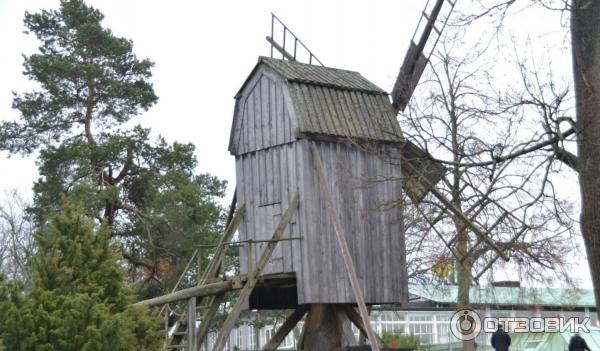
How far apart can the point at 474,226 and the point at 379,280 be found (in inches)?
83.7

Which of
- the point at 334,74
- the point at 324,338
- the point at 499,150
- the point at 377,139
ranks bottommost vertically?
the point at 324,338

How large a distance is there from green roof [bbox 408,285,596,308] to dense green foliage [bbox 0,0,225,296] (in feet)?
25.7

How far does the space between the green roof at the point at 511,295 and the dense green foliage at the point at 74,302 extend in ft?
29.6

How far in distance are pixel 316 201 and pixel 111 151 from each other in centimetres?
1340

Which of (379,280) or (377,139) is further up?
(377,139)

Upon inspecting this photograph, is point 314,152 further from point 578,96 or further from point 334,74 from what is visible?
point 578,96

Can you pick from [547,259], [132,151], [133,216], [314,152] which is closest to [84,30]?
[132,151]

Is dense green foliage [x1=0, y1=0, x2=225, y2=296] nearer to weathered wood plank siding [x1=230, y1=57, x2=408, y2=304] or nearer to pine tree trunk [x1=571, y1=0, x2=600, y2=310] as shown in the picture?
weathered wood plank siding [x1=230, y1=57, x2=408, y2=304]

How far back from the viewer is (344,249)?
58.7 ft

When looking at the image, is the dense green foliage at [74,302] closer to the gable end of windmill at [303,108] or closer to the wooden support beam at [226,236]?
the wooden support beam at [226,236]

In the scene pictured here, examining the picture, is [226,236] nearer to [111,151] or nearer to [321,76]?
[321,76]

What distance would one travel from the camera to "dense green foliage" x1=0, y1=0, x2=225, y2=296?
30125mm

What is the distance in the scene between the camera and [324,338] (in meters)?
19.6

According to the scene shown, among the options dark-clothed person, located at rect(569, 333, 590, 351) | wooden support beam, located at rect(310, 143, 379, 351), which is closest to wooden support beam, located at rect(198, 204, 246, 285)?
→ wooden support beam, located at rect(310, 143, 379, 351)
